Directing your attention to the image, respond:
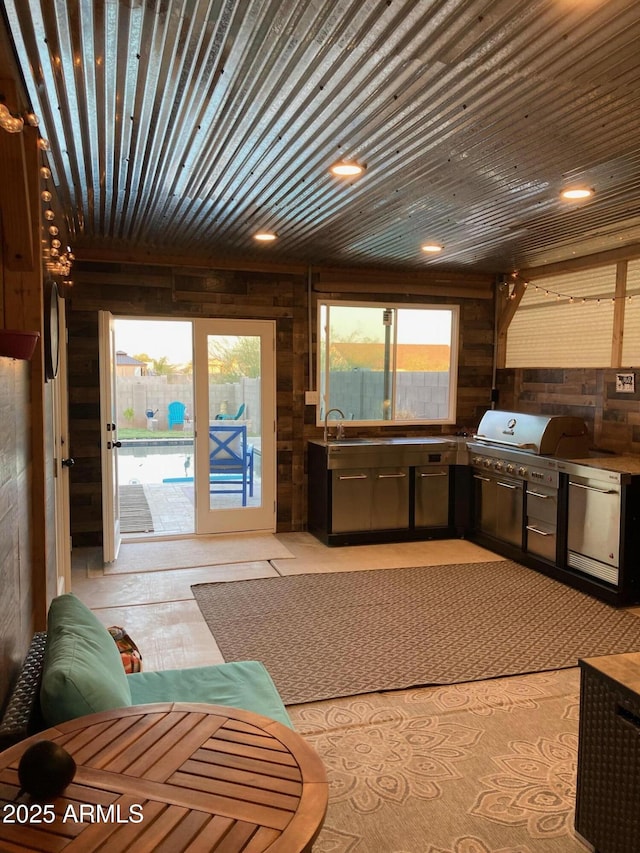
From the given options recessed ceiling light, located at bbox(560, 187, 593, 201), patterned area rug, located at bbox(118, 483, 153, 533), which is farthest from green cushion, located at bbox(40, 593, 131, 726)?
patterned area rug, located at bbox(118, 483, 153, 533)

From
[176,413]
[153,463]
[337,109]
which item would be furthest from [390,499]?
[176,413]

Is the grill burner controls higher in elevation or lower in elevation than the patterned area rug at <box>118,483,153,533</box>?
higher

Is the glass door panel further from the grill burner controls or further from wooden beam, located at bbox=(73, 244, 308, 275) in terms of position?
the grill burner controls

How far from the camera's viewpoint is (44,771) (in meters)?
1.20

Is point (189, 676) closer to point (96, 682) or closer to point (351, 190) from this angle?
point (96, 682)

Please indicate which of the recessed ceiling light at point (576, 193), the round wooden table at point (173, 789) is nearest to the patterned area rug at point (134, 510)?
the recessed ceiling light at point (576, 193)

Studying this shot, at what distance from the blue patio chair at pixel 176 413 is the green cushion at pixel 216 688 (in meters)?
9.53

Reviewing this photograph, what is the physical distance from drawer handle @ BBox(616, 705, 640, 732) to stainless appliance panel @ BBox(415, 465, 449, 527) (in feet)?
12.9

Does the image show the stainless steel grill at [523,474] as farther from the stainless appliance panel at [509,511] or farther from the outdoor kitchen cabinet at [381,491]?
the outdoor kitchen cabinet at [381,491]

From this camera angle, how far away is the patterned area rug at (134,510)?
627 centimetres

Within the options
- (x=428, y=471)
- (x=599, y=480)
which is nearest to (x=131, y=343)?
(x=428, y=471)

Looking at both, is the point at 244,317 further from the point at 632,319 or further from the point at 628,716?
the point at 628,716

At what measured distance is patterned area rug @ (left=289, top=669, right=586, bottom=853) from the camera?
6.83 ft

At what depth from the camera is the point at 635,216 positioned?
4.08 m
